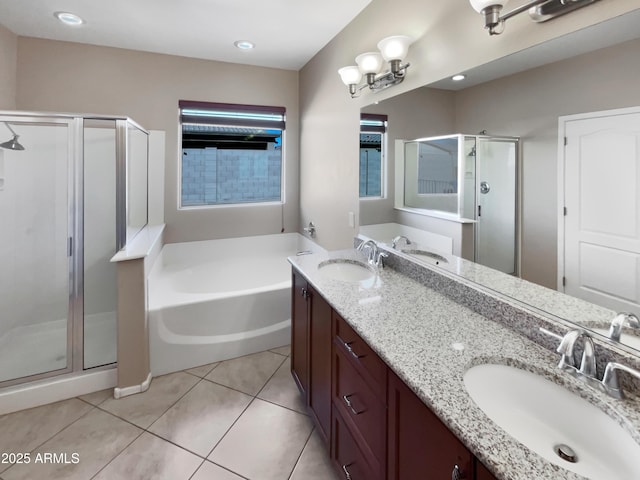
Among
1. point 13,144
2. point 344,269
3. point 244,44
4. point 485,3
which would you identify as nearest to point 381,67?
point 485,3

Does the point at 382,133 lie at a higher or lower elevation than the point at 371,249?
higher

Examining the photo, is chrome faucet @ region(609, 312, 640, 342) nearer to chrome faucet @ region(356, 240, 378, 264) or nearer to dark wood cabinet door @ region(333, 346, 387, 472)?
dark wood cabinet door @ region(333, 346, 387, 472)

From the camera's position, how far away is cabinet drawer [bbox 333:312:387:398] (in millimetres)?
1122

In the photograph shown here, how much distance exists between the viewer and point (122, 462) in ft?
5.50

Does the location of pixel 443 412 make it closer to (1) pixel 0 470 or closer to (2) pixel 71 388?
(1) pixel 0 470

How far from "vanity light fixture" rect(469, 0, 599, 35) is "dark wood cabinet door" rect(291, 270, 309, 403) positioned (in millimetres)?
1433

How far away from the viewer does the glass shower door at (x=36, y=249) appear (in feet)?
7.25

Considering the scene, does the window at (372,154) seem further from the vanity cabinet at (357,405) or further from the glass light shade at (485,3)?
the vanity cabinet at (357,405)

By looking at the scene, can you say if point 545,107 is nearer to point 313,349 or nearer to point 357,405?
point 357,405

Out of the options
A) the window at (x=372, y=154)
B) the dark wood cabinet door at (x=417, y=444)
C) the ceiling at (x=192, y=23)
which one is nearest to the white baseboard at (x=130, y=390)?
the dark wood cabinet door at (x=417, y=444)

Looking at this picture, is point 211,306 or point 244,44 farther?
point 244,44

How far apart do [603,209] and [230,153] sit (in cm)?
343

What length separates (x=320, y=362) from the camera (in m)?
1.69

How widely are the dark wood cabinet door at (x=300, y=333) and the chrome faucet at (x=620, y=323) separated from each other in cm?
128
